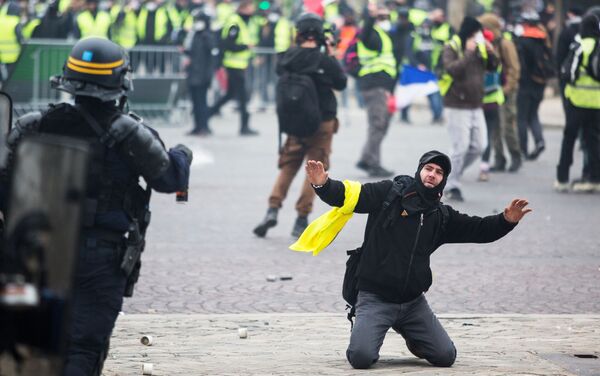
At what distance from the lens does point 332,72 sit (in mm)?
11562

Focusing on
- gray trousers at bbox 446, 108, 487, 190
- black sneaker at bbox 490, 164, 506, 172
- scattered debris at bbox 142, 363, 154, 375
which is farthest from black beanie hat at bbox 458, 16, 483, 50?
scattered debris at bbox 142, 363, 154, 375

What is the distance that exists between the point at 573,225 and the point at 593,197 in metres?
1.95

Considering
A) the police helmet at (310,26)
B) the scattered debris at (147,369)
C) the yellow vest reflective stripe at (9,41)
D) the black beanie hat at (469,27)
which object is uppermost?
the police helmet at (310,26)

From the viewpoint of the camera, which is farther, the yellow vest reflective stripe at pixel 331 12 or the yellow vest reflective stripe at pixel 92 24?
the yellow vest reflective stripe at pixel 331 12

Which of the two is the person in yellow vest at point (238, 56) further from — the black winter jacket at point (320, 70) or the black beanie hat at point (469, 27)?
the black winter jacket at point (320, 70)

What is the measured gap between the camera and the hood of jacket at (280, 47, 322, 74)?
11.5 metres

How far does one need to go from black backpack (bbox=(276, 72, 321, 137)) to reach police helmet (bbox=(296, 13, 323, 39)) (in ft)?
1.19

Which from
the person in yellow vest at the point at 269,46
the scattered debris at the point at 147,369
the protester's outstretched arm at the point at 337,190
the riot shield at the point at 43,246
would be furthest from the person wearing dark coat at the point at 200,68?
the riot shield at the point at 43,246

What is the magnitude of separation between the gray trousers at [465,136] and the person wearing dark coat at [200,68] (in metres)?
6.89

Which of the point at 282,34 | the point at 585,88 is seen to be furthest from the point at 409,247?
the point at 282,34

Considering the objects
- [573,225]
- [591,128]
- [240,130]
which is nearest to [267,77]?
[240,130]

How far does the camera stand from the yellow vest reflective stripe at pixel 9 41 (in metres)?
20.4

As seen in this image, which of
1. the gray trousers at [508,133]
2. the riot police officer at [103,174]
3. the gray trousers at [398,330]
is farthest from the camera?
the gray trousers at [508,133]

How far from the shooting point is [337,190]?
7.06 m
